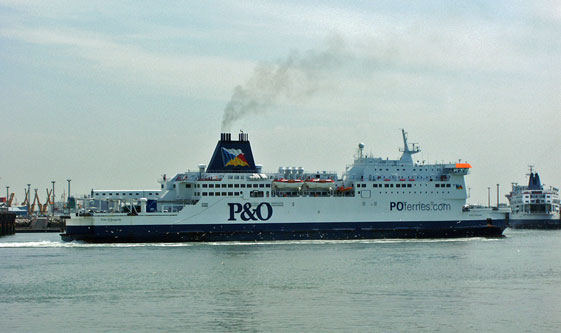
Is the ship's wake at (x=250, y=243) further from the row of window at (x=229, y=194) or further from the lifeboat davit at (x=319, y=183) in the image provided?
the lifeboat davit at (x=319, y=183)

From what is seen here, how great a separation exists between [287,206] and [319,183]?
2.62 m

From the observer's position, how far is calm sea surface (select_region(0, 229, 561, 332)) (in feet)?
65.7

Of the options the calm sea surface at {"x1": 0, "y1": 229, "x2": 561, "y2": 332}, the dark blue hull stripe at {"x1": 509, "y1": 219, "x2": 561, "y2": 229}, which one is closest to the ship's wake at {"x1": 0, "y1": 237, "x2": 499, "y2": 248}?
the calm sea surface at {"x1": 0, "y1": 229, "x2": 561, "y2": 332}

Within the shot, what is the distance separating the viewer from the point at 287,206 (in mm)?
44625

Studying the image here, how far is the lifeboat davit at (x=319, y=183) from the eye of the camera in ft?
150

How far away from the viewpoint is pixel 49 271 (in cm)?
3081

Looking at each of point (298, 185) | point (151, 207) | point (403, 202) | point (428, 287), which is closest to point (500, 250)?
point (403, 202)

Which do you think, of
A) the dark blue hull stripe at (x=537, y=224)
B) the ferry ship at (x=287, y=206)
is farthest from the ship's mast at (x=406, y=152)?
the dark blue hull stripe at (x=537, y=224)

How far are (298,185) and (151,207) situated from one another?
28.9ft

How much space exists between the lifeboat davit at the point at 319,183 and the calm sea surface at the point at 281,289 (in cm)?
663

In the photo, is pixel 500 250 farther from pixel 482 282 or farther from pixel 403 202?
pixel 482 282

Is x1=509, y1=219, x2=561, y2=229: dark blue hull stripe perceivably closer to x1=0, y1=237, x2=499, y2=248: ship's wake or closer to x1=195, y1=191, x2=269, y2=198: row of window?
x1=0, y1=237, x2=499, y2=248: ship's wake

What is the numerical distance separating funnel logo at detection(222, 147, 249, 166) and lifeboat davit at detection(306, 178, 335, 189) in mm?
3981

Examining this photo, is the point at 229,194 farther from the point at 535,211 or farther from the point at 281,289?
the point at 535,211
